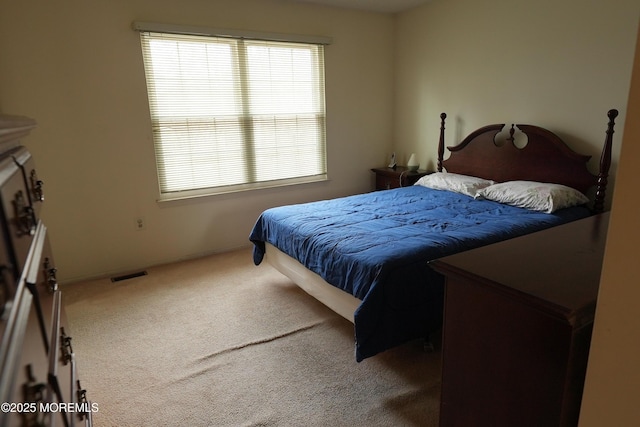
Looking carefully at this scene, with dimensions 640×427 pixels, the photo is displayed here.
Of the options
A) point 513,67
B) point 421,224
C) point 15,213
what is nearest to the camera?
point 15,213

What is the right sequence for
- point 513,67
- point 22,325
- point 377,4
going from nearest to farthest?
point 22,325, point 513,67, point 377,4

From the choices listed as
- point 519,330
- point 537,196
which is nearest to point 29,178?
point 519,330

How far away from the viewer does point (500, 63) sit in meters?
3.74

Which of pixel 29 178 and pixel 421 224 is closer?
pixel 29 178

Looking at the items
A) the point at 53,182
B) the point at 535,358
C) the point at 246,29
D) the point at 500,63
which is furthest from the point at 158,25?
the point at 535,358

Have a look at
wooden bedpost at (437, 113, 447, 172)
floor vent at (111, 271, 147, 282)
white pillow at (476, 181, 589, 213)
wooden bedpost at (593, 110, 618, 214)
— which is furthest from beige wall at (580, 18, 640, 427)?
wooden bedpost at (437, 113, 447, 172)

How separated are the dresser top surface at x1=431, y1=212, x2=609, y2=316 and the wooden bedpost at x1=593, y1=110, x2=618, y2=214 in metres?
1.89

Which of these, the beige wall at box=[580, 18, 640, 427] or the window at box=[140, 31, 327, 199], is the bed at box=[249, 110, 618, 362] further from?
the beige wall at box=[580, 18, 640, 427]

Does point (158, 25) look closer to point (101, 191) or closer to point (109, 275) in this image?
point (101, 191)

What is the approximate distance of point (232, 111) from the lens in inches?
156

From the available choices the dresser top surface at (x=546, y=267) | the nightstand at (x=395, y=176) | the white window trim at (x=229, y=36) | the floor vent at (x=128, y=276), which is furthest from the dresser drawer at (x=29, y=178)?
the nightstand at (x=395, y=176)

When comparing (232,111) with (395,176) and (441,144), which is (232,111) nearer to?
(395,176)

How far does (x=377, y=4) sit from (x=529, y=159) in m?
2.28

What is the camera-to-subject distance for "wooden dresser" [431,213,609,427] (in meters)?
0.94
